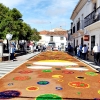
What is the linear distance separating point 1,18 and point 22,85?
2006 cm

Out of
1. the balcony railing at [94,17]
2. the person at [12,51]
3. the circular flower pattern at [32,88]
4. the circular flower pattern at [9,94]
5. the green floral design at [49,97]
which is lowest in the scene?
the green floral design at [49,97]

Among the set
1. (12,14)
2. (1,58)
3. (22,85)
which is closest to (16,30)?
(12,14)

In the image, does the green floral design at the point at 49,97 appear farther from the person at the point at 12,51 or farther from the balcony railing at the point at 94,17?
the balcony railing at the point at 94,17

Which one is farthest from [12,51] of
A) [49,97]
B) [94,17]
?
[49,97]

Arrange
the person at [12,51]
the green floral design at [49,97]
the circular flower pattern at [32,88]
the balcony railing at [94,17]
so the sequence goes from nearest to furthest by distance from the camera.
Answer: the green floral design at [49,97] → the circular flower pattern at [32,88] → the balcony railing at [94,17] → the person at [12,51]

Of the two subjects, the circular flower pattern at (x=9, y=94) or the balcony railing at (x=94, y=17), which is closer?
the circular flower pattern at (x=9, y=94)

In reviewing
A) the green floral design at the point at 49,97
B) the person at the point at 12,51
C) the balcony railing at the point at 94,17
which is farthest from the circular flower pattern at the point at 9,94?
the balcony railing at the point at 94,17

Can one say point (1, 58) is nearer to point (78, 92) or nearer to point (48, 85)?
point (48, 85)

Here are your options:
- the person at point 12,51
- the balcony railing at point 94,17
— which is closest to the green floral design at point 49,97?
the person at point 12,51

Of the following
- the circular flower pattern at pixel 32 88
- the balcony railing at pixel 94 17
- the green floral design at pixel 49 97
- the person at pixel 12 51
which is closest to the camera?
the green floral design at pixel 49 97

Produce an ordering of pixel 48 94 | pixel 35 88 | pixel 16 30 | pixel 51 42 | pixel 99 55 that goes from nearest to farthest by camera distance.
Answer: pixel 48 94, pixel 35 88, pixel 99 55, pixel 16 30, pixel 51 42

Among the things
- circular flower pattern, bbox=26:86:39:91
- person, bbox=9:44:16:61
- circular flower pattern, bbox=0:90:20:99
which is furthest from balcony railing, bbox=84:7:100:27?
circular flower pattern, bbox=0:90:20:99

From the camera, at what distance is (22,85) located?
6812 mm

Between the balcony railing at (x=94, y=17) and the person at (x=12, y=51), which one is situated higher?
the balcony railing at (x=94, y=17)
